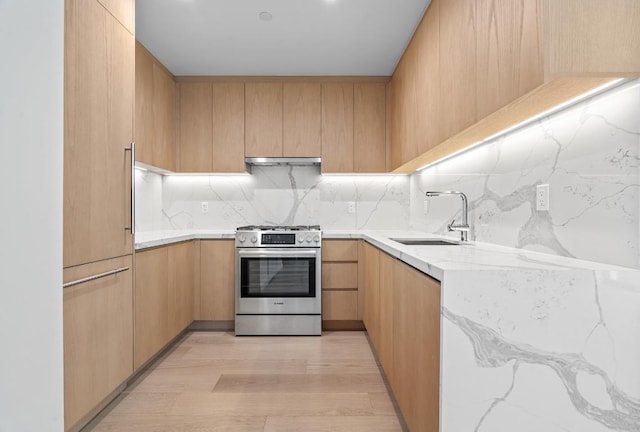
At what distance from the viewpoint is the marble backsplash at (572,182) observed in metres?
1.18

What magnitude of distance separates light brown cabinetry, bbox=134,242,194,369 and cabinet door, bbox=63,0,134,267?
1.23 feet

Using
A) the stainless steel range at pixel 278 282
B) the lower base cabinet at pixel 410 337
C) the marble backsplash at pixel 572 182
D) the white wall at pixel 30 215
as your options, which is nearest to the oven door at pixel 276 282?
the stainless steel range at pixel 278 282

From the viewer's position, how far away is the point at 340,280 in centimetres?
328

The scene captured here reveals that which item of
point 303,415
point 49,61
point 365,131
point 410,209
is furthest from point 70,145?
point 410,209

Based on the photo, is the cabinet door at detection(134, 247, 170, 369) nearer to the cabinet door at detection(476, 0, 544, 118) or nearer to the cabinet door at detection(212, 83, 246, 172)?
the cabinet door at detection(212, 83, 246, 172)

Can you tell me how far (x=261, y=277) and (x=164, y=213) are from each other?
134 cm

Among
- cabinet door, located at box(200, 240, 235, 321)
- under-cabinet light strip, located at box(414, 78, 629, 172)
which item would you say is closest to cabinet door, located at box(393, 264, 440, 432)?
under-cabinet light strip, located at box(414, 78, 629, 172)

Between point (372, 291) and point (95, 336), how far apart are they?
174 centimetres

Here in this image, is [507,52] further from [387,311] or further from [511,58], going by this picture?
[387,311]

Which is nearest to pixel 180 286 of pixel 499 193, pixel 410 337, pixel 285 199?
pixel 285 199

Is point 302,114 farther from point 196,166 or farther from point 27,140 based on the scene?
point 27,140

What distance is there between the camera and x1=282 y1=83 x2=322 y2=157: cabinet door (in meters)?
3.45

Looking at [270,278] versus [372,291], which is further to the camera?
[270,278]

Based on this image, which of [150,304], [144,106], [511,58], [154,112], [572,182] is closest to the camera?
[511,58]
